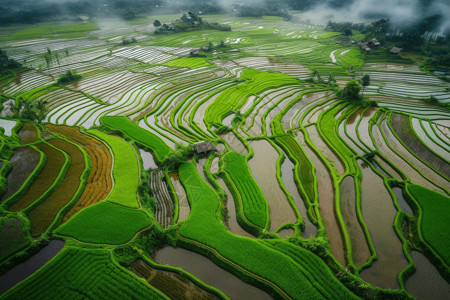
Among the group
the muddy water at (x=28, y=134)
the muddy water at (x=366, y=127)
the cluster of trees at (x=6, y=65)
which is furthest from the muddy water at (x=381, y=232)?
the cluster of trees at (x=6, y=65)

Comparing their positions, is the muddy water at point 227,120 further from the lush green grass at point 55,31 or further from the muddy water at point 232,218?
the lush green grass at point 55,31

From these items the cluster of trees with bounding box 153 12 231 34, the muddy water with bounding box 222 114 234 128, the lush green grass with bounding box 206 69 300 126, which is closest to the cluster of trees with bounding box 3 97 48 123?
the lush green grass with bounding box 206 69 300 126

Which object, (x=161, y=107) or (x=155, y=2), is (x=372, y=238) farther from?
(x=155, y=2)

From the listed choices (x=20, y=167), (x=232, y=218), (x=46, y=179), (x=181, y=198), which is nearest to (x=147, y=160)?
(x=181, y=198)

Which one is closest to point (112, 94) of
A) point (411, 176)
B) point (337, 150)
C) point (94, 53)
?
point (94, 53)

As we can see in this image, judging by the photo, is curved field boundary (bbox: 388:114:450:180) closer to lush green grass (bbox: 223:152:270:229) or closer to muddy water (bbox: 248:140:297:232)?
muddy water (bbox: 248:140:297:232)

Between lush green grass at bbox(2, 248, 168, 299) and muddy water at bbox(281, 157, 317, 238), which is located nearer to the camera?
lush green grass at bbox(2, 248, 168, 299)
